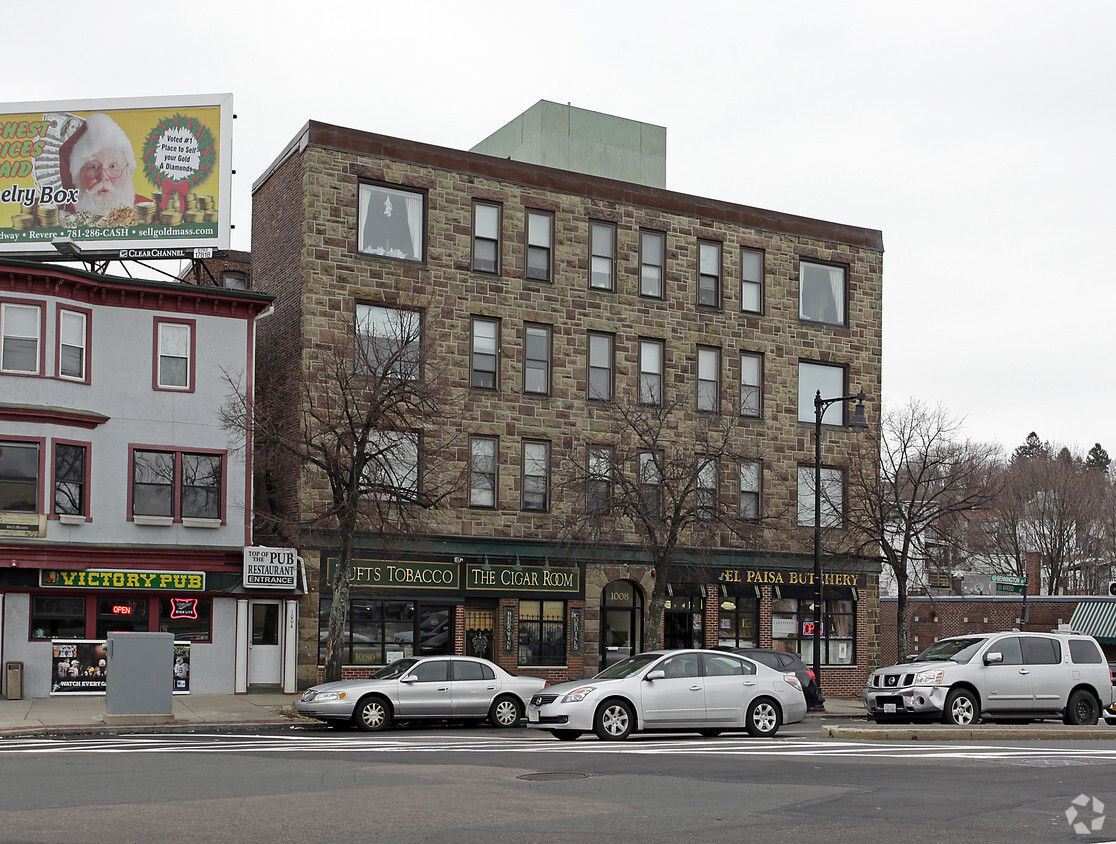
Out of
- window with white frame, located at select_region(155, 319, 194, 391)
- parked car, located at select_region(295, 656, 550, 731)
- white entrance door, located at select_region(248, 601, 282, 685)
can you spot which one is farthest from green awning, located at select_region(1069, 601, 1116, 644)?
window with white frame, located at select_region(155, 319, 194, 391)

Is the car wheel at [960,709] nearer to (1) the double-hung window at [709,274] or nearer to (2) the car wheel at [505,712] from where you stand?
(2) the car wheel at [505,712]

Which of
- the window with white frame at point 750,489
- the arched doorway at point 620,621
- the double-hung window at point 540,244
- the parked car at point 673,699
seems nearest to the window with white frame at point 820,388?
the window with white frame at point 750,489

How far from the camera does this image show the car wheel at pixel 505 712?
2423 centimetres

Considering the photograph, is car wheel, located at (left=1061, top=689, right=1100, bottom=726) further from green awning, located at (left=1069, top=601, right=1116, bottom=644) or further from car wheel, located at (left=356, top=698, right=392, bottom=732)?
green awning, located at (left=1069, top=601, right=1116, bottom=644)

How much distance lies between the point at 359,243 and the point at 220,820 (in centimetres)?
2572

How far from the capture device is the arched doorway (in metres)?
38.8

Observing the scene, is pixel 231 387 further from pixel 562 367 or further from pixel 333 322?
pixel 562 367

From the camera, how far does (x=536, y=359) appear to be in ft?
125

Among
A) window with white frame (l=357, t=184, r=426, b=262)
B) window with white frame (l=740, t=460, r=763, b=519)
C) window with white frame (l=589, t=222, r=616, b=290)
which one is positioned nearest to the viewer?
window with white frame (l=357, t=184, r=426, b=262)

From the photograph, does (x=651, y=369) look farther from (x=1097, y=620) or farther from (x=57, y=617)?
(x=1097, y=620)

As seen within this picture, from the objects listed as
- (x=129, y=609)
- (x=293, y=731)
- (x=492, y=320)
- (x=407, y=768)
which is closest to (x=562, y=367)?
(x=492, y=320)

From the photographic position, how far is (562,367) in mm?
38375

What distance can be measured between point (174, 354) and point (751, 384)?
1791 cm

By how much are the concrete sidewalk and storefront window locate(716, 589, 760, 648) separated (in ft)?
25.4
